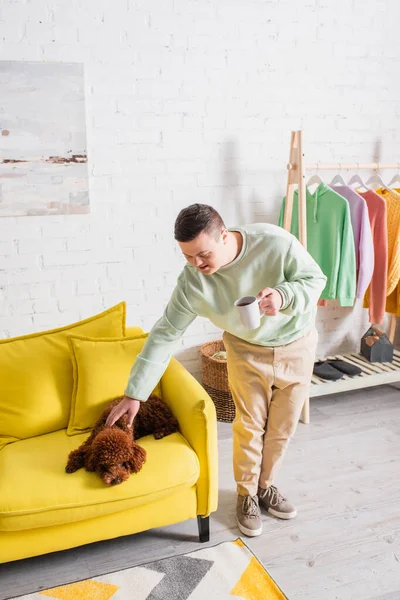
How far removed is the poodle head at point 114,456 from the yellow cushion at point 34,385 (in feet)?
1.24

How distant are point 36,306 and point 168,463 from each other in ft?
4.60

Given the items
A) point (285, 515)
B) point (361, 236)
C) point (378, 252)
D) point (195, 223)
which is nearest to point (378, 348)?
point (378, 252)

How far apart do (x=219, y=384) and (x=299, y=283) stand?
4.72ft

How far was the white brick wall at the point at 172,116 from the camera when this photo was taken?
2938mm

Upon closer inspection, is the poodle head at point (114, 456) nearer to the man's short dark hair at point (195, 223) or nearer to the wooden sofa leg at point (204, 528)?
the wooden sofa leg at point (204, 528)

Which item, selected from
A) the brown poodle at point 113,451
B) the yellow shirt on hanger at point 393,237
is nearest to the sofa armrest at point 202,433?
the brown poodle at point 113,451

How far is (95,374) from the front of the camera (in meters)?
2.29

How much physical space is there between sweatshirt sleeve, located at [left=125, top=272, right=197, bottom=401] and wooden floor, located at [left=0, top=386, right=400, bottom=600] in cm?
61

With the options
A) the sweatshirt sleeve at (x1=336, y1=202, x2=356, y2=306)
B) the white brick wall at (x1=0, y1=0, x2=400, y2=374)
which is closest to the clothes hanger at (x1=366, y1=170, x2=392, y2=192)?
the white brick wall at (x1=0, y1=0, x2=400, y2=374)

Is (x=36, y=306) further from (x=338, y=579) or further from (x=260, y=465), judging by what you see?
(x=338, y=579)

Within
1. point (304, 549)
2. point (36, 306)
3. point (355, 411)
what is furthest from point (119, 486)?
point (355, 411)

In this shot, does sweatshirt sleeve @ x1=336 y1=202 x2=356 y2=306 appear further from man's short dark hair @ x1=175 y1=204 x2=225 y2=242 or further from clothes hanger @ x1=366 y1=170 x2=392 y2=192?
man's short dark hair @ x1=175 y1=204 x2=225 y2=242

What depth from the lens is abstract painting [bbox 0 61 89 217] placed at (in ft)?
9.20

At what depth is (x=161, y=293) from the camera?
10.9ft
